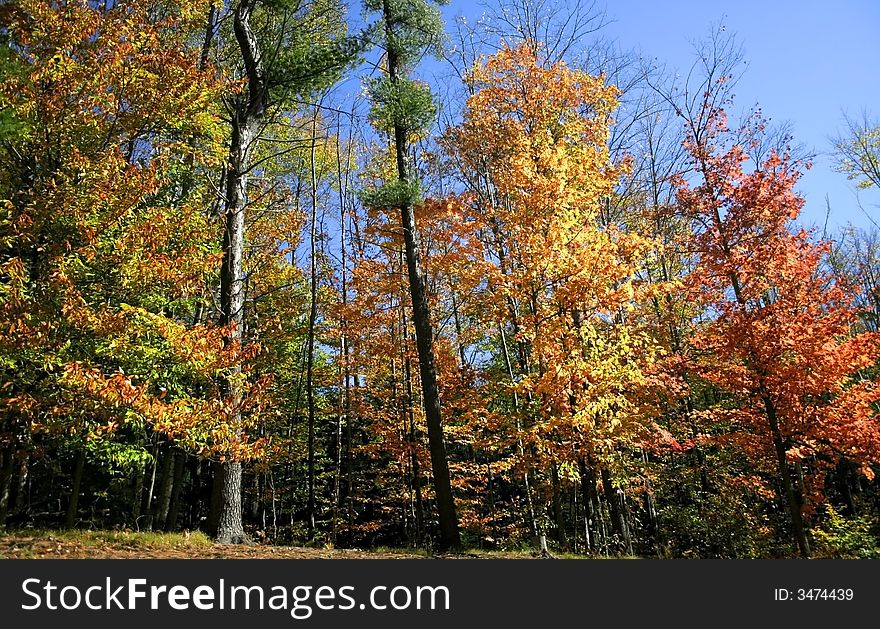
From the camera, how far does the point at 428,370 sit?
368 inches

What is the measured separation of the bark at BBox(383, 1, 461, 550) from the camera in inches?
336

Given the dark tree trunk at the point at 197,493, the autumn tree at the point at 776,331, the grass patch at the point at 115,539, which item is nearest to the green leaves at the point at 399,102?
the autumn tree at the point at 776,331

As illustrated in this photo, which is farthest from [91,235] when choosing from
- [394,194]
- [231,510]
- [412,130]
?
[412,130]

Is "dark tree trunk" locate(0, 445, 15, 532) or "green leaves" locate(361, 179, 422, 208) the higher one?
"green leaves" locate(361, 179, 422, 208)

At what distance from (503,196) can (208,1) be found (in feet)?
26.6

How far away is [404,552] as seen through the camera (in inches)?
323

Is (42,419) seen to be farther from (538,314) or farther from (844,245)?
(844,245)

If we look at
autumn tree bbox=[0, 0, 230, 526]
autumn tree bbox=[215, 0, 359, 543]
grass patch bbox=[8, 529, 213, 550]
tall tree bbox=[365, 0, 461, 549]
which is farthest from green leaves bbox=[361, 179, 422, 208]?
grass patch bbox=[8, 529, 213, 550]

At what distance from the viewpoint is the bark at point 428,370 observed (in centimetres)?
854

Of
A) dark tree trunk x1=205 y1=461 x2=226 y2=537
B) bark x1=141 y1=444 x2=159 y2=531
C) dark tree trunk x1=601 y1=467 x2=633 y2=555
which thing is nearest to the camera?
dark tree trunk x1=205 y1=461 x2=226 y2=537

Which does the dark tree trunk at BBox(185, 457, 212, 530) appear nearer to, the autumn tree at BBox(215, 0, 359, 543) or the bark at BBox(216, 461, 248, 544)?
the bark at BBox(216, 461, 248, 544)

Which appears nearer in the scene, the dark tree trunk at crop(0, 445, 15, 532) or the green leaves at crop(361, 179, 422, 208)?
the dark tree trunk at crop(0, 445, 15, 532)

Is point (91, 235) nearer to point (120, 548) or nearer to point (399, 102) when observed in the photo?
point (120, 548)

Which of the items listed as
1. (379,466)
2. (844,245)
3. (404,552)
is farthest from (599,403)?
(844,245)
